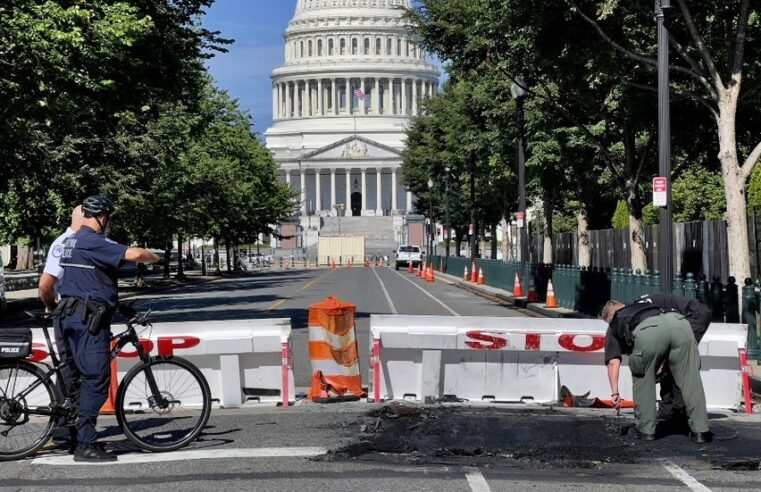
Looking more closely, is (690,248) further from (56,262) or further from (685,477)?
(56,262)

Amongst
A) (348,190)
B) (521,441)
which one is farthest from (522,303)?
(348,190)

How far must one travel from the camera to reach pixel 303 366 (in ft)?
57.2

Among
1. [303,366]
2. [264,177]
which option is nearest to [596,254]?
[303,366]

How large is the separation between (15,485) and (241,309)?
2482cm

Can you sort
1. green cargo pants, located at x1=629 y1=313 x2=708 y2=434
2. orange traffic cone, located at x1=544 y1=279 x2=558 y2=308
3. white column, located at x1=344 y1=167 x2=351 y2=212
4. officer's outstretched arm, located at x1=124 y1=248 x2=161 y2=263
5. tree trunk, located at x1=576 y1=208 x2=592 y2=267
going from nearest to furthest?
officer's outstretched arm, located at x1=124 y1=248 x2=161 y2=263, green cargo pants, located at x1=629 y1=313 x2=708 y2=434, orange traffic cone, located at x1=544 y1=279 x2=558 y2=308, tree trunk, located at x1=576 y1=208 x2=592 y2=267, white column, located at x1=344 y1=167 x2=351 y2=212

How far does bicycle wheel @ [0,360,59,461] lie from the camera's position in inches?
389

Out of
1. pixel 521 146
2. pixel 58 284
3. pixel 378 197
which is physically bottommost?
pixel 58 284

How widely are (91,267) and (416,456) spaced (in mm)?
2794

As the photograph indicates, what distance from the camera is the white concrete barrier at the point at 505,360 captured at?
13141 mm

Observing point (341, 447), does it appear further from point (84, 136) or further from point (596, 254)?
point (596, 254)

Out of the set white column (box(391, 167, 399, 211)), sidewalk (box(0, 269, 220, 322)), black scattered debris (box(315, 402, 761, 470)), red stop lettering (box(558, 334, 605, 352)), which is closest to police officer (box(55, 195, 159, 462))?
black scattered debris (box(315, 402, 761, 470))

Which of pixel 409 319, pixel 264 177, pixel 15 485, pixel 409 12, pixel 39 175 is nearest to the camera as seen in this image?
pixel 15 485

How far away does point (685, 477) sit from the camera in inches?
355

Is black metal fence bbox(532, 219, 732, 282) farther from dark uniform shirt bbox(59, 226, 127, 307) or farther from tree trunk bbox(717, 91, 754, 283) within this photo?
dark uniform shirt bbox(59, 226, 127, 307)
